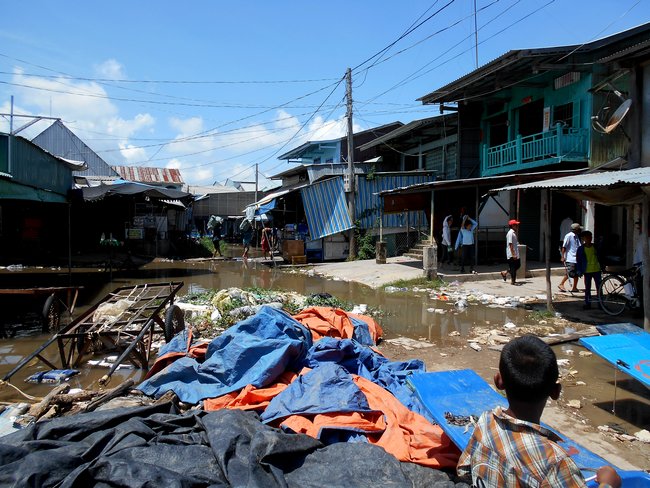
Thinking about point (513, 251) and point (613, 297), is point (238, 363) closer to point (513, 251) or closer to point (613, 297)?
point (613, 297)

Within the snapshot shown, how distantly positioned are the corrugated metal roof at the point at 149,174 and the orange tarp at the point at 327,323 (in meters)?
33.6

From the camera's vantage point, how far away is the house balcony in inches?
573

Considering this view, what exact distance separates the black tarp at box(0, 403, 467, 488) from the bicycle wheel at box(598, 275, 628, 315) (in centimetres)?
776

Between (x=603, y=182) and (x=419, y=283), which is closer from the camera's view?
(x=603, y=182)

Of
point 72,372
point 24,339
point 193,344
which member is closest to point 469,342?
point 193,344

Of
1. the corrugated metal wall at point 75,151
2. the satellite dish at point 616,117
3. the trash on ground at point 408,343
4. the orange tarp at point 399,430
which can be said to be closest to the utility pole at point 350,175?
the satellite dish at point 616,117

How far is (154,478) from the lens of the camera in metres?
2.61

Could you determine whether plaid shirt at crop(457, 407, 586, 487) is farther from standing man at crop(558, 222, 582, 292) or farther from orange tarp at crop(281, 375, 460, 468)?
standing man at crop(558, 222, 582, 292)

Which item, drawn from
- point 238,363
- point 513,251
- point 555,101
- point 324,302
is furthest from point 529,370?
point 555,101

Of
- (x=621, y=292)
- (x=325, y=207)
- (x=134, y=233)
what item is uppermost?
(x=325, y=207)

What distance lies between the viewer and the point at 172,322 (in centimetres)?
696

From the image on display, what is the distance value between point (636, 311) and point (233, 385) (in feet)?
26.3

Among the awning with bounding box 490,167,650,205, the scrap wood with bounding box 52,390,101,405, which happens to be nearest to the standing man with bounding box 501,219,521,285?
the awning with bounding box 490,167,650,205

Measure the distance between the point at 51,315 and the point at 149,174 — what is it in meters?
32.9
